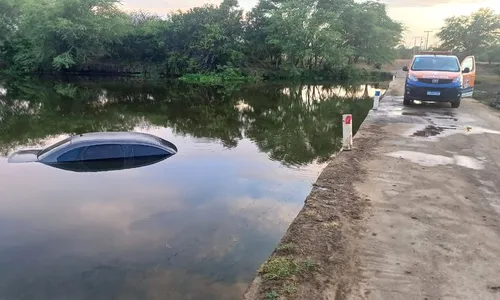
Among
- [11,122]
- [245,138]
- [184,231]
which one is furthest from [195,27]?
[184,231]

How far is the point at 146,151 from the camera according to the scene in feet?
39.3

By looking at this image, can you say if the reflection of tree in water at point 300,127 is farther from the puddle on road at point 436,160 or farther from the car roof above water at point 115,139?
the car roof above water at point 115,139

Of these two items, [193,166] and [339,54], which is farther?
[339,54]

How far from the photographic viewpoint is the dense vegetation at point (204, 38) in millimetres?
49844

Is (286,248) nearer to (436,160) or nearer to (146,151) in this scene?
(436,160)

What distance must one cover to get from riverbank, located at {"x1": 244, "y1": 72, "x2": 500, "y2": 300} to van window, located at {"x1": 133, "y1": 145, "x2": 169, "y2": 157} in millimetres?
5428

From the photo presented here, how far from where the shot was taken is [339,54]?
50406mm

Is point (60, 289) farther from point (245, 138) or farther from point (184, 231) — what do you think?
point (245, 138)

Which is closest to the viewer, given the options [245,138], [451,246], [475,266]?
[475,266]

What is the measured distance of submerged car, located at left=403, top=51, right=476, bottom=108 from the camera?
18062 mm

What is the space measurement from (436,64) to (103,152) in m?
16.0

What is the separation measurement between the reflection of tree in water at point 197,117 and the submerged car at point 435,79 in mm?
3321

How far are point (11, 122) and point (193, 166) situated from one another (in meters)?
12.7

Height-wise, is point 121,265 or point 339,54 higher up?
point 339,54
